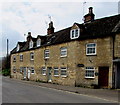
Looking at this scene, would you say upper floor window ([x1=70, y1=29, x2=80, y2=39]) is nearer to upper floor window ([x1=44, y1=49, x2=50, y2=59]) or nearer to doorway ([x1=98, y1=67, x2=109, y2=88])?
doorway ([x1=98, y1=67, x2=109, y2=88])

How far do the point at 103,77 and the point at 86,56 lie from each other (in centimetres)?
320

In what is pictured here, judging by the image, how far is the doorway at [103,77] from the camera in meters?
20.5

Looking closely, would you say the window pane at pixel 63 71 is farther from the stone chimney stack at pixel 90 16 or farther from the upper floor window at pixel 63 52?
the stone chimney stack at pixel 90 16

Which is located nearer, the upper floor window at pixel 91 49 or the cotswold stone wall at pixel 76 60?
the cotswold stone wall at pixel 76 60

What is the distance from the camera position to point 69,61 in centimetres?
2475

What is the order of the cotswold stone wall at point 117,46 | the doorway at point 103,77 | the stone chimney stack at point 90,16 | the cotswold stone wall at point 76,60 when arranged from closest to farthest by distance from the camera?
1. the cotswold stone wall at point 117,46
2. the doorway at point 103,77
3. the cotswold stone wall at point 76,60
4. the stone chimney stack at point 90,16

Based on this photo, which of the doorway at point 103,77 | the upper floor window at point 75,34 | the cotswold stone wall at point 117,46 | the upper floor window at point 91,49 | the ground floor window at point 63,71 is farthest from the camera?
the ground floor window at point 63,71

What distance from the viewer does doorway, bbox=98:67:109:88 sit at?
2047 centimetres

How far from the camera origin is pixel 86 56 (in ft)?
73.8

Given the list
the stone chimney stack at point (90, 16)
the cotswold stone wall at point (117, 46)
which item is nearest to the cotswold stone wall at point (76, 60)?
the cotswold stone wall at point (117, 46)

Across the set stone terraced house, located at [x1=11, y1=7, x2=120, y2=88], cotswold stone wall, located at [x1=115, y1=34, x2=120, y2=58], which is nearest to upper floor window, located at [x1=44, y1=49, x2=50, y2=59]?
stone terraced house, located at [x1=11, y1=7, x2=120, y2=88]

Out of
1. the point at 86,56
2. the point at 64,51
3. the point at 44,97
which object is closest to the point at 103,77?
the point at 86,56

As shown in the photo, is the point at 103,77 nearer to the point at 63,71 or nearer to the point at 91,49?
the point at 91,49

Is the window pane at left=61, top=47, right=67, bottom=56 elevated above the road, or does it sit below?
above
